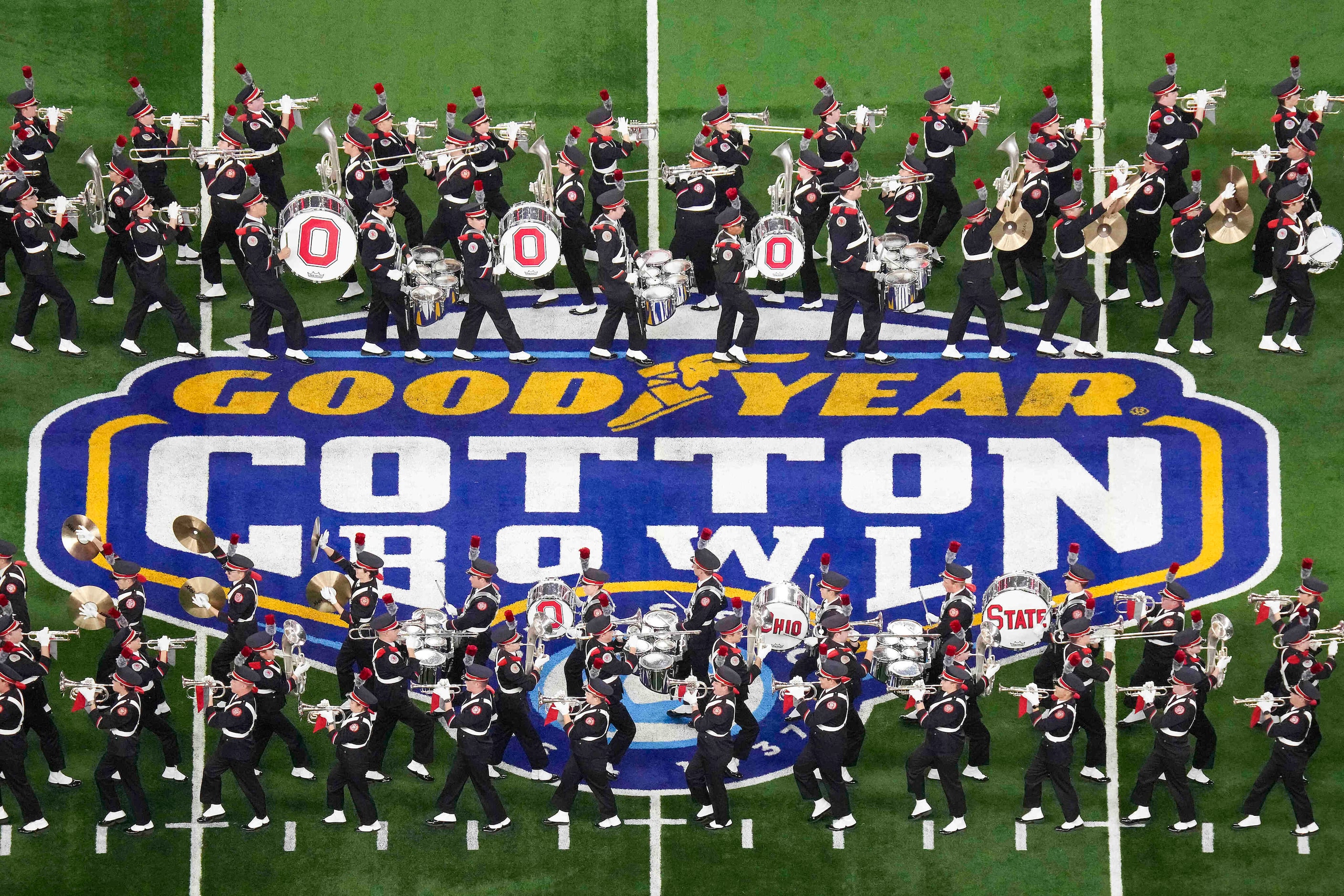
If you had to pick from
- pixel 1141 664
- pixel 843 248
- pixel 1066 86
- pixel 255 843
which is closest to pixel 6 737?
pixel 255 843

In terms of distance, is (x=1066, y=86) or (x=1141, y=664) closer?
(x=1141, y=664)

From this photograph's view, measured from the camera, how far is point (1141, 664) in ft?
82.1

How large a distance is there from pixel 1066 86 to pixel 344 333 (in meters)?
8.62

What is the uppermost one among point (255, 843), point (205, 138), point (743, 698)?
point (205, 138)

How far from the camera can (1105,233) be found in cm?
2583

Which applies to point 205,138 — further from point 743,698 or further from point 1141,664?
point 1141,664

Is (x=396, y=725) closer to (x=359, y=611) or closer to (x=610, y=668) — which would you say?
(x=359, y=611)

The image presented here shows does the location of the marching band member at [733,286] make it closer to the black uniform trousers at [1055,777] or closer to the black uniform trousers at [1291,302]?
the black uniform trousers at [1055,777]

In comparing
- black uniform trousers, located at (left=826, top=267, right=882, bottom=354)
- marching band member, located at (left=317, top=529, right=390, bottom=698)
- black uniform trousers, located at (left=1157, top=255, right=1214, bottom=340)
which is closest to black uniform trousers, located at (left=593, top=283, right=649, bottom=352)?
black uniform trousers, located at (left=826, top=267, right=882, bottom=354)

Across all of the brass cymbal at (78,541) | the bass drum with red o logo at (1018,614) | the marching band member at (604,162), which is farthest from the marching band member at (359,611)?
the bass drum with red o logo at (1018,614)

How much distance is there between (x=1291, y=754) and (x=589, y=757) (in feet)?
23.0

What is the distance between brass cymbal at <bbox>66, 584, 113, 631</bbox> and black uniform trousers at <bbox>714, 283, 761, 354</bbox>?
703cm

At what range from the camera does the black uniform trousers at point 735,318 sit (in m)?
26.0

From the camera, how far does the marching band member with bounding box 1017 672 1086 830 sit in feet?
78.9
